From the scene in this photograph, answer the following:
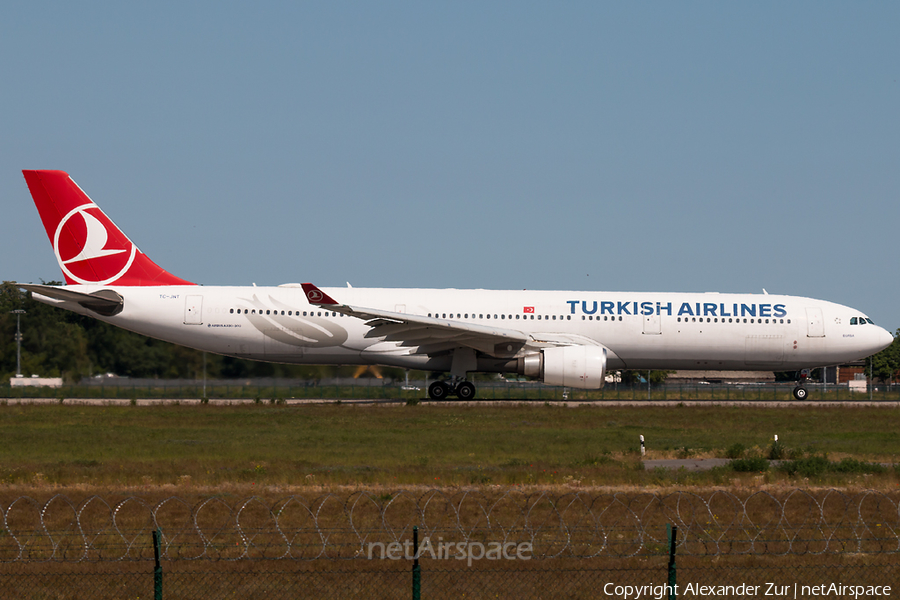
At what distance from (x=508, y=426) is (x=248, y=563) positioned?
15036 mm

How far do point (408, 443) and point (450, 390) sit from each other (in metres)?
11.6

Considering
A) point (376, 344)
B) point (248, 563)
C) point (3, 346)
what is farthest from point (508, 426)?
point (3, 346)

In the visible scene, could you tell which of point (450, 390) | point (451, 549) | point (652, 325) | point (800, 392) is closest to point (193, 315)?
point (450, 390)

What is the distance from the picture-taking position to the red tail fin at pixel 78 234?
32250 mm

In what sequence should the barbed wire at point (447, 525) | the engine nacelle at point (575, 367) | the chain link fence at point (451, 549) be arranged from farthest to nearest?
1. the engine nacelle at point (575, 367)
2. the barbed wire at point (447, 525)
3. the chain link fence at point (451, 549)

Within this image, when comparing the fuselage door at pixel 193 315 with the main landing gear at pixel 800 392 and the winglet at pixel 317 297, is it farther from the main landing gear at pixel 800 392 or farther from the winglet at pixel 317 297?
the main landing gear at pixel 800 392

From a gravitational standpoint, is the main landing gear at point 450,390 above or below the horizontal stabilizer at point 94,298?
below

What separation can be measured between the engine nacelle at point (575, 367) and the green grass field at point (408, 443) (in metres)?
0.99

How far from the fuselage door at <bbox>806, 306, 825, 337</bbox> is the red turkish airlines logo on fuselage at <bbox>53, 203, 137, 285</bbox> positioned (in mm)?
25266

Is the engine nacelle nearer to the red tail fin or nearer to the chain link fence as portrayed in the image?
the red tail fin

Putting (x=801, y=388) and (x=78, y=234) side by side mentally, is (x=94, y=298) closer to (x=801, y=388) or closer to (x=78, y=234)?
(x=78, y=234)

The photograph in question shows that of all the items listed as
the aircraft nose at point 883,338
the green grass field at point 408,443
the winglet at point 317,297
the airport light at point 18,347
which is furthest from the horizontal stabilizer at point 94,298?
the aircraft nose at point 883,338

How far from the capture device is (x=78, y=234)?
32.3 metres
